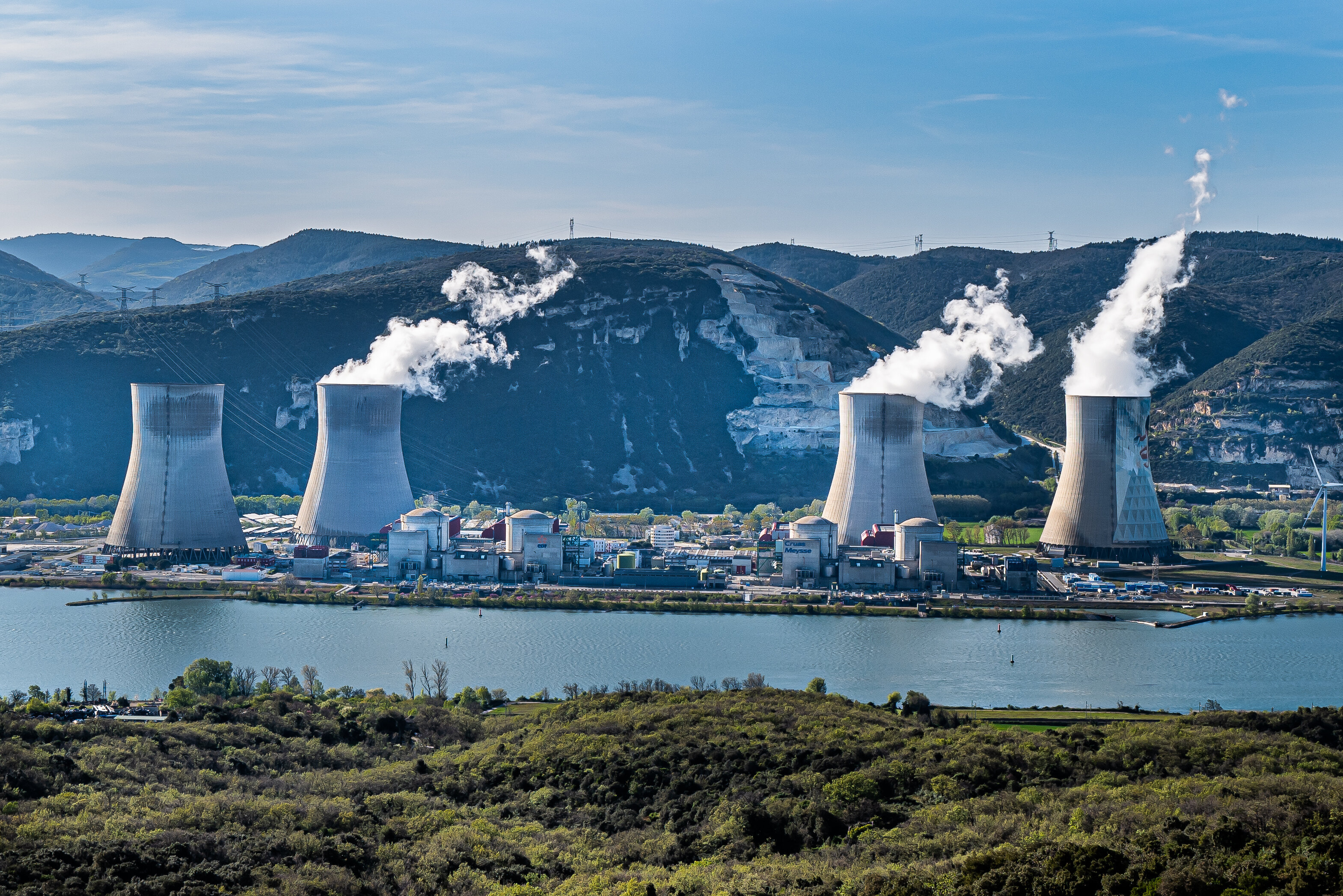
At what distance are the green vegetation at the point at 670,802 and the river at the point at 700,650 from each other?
4.12 metres

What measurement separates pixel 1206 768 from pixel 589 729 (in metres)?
7.04

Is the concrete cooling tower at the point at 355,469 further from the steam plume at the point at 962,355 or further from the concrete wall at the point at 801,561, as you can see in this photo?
the steam plume at the point at 962,355

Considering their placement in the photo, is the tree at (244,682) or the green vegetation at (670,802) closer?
the green vegetation at (670,802)

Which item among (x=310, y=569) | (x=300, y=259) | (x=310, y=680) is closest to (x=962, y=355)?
(x=310, y=569)

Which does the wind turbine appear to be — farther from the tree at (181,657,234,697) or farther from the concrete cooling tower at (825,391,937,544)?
the tree at (181,657,234,697)

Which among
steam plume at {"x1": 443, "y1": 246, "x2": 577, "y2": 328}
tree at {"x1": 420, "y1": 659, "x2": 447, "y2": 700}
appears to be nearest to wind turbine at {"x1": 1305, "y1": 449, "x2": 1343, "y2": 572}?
tree at {"x1": 420, "y1": 659, "x2": 447, "y2": 700}

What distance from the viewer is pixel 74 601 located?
32812mm

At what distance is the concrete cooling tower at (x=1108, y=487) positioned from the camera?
3697cm

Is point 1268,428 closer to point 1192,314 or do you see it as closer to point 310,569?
point 1192,314

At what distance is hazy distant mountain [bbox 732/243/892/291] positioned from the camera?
108625 mm

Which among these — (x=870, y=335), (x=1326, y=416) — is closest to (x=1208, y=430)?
(x=1326, y=416)

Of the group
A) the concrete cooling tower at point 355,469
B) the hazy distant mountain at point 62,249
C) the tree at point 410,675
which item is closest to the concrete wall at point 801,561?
the concrete cooling tower at point 355,469

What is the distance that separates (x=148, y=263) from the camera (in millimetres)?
152000

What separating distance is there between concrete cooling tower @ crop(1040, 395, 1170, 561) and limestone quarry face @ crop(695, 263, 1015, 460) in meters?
15.8
